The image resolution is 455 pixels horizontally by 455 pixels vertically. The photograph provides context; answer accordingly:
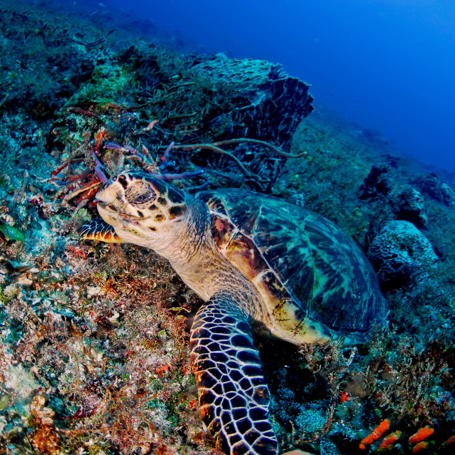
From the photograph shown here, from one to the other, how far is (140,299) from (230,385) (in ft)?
3.38

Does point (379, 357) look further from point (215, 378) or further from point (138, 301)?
point (138, 301)

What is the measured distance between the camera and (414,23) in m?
164

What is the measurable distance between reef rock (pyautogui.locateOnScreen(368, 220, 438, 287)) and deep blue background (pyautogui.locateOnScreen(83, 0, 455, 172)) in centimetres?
8221

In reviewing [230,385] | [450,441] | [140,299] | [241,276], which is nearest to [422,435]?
[450,441]

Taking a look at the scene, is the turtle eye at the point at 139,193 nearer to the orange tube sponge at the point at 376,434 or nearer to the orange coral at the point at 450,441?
the orange tube sponge at the point at 376,434

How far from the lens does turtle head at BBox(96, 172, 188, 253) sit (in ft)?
7.40

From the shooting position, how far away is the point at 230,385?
190 cm

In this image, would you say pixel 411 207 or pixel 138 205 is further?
pixel 411 207

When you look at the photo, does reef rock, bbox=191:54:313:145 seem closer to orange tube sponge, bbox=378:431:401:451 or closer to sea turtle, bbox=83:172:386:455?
sea turtle, bbox=83:172:386:455

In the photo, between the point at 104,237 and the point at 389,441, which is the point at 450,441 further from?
the point at 104,237

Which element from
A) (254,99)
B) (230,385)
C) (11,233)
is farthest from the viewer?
(254,99)

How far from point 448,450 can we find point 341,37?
186 m

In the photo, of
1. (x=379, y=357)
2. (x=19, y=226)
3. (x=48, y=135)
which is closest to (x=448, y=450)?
(x=379, y=357)

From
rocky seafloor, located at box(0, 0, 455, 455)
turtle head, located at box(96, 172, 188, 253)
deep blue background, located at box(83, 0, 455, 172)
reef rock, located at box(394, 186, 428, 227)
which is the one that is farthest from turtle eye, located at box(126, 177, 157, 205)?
deep blue background, located at box(83, 0, 455, 172)
